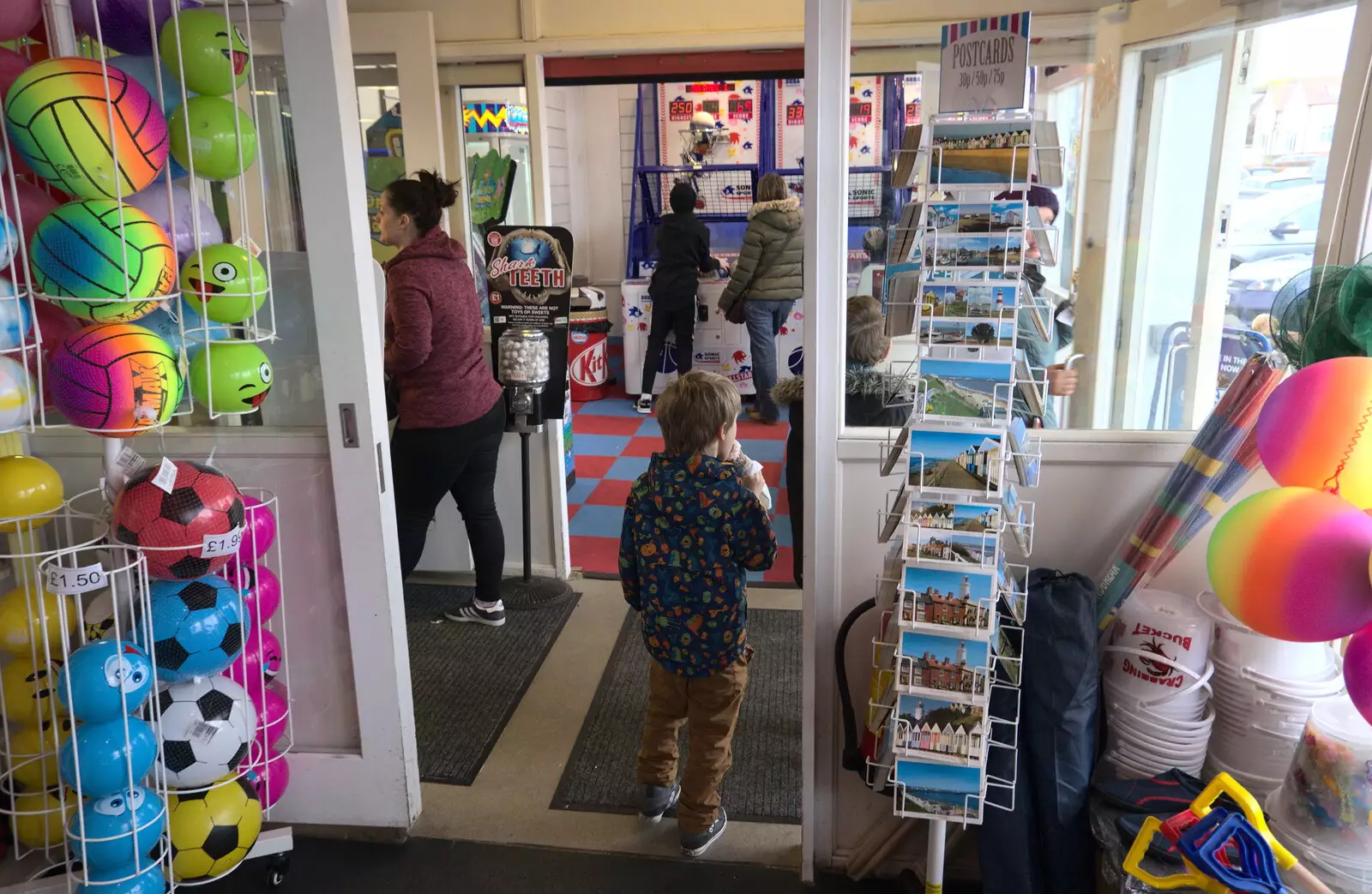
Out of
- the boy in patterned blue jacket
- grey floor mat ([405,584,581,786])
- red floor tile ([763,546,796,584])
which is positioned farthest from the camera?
red floor tile ([763,546,796,584])

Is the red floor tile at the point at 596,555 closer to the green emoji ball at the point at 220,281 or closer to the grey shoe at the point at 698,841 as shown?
the grey shoe at the point at 698,841

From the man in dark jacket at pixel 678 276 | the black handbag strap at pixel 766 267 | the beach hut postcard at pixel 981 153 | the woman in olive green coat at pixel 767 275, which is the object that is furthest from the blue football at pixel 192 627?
the man in dark jacket at pixel 678 276

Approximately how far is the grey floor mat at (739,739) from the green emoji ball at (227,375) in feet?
4.41

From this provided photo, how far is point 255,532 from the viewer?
1.98 meters

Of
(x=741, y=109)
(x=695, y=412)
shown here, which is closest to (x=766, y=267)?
(x=741, y=109)

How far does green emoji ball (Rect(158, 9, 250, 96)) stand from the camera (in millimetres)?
1634

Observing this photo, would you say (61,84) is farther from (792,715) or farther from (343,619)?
(792,715)

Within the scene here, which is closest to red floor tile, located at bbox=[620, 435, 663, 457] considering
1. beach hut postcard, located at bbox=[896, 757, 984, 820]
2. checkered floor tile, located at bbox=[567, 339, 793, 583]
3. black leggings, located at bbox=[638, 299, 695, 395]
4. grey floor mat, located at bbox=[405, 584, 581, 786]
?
checkered floor tile, located at bbox=[567, 339, 793, 583]

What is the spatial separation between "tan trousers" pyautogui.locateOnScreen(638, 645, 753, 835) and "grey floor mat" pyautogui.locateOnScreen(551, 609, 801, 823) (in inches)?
7.8

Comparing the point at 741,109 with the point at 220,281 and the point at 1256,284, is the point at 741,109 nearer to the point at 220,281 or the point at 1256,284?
the point at 1256,284

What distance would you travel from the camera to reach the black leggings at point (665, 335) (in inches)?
241

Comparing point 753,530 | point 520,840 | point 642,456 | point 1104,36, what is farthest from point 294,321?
point 642,456

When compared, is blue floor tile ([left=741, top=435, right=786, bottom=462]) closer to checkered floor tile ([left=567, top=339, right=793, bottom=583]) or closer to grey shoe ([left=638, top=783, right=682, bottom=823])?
checkered floor tile ([left=567, top=339, right=793, bottom=583])

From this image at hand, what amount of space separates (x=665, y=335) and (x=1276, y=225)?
4.39 metres
